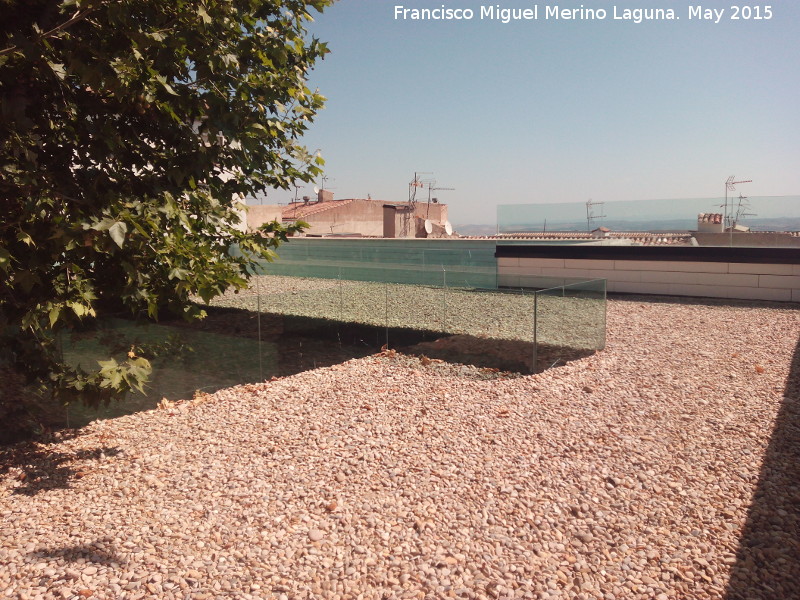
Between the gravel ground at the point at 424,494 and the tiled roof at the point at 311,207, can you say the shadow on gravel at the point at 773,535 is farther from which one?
the tiled roof at the point at 311,207

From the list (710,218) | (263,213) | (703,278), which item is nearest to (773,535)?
(703,278)

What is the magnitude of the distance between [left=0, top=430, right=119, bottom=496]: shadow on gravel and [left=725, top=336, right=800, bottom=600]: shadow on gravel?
162 inches

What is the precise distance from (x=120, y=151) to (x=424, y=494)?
2979 millimetres

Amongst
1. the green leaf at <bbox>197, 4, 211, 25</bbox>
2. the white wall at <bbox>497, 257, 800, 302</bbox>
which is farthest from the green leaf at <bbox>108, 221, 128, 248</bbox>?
the white wall at <bbox>497, 257, 800, 302</bbox>

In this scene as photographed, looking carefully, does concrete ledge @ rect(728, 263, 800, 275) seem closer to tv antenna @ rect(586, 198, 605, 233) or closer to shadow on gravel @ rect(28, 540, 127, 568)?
tv antenna @ rect(586, 198, 605, 233)

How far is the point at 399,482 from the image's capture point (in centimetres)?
400

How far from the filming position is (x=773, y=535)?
3273 millimetres

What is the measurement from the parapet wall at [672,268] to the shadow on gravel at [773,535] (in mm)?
5337

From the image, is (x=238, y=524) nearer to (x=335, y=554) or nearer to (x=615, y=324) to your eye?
(x=335, y=554)

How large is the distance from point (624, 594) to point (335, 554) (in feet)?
4.74

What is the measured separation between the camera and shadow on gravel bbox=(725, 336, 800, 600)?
111 inches

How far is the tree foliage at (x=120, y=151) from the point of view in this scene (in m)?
3.19

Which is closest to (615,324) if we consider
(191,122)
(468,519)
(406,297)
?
(406,297)

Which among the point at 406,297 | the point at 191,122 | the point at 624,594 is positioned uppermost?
the point at 191,122
